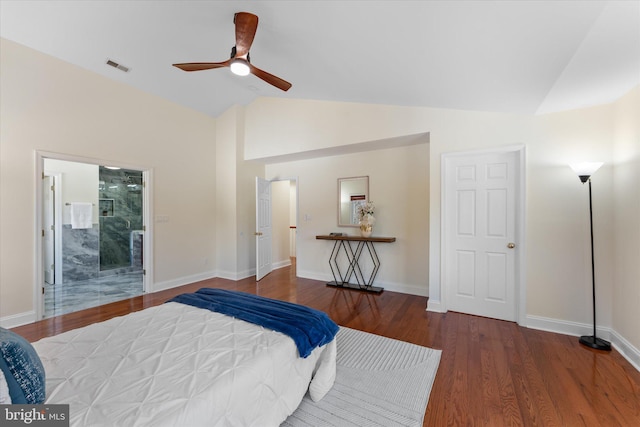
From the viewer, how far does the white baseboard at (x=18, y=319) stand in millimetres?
2962

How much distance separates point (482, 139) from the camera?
3225mm

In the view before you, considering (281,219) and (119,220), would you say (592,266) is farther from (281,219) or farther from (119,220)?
(119,220)

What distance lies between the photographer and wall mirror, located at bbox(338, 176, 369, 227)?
471 centimetres

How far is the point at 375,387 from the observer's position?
197 centimetres

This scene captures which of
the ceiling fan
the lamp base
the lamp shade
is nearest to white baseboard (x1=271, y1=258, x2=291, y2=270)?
the ceiling fan

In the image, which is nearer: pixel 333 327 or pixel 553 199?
pixel 333 327

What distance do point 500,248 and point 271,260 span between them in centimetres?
423

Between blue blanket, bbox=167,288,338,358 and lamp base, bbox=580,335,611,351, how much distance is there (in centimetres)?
260

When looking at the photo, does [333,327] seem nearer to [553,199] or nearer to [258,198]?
[553,199]

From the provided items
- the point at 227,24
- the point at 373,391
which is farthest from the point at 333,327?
the point at 227,24

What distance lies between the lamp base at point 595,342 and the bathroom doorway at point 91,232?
5.81 metres

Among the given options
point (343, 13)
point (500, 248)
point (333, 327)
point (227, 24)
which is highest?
point (227, 24)

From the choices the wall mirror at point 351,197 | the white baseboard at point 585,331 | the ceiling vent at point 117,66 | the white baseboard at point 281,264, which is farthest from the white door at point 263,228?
the white baseboard at point 585,331

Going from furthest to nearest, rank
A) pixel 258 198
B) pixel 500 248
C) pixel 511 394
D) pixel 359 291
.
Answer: pixel 258 198
pixel 359 291
pixel 500 248
pixel 511 394
